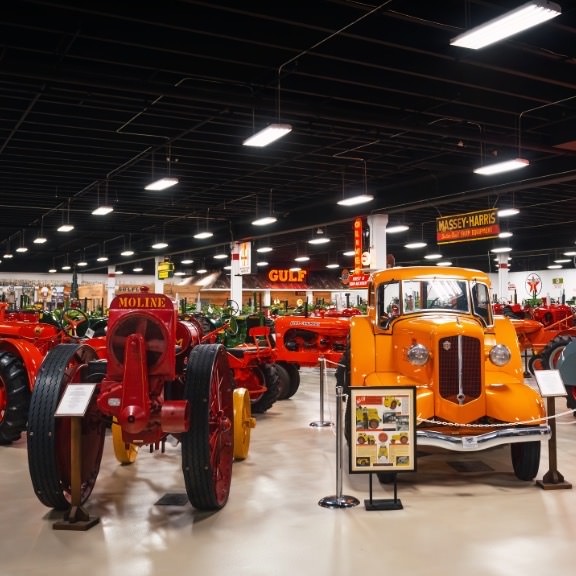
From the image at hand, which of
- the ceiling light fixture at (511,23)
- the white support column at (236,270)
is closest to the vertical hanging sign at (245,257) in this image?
the white support column at (236,270)

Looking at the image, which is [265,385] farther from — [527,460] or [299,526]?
[299,526]

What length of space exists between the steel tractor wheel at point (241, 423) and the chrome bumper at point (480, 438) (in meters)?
1.79

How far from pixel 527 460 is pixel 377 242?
35.4 feet

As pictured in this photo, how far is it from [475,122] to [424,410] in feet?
19.9

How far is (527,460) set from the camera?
18.1 feet

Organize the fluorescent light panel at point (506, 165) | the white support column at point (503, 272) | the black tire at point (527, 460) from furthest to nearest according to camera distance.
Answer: the white support column at point (503, 272) → the fluorescent light panel at point (506, 165) → the black tire at point (527, 460)

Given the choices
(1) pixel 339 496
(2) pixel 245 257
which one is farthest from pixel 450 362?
(2) pixel 245 257

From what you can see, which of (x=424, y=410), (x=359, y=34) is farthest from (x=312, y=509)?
(x=359, y=34)

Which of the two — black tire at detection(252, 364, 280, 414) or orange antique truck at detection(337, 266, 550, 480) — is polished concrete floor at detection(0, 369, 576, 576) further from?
black tire at detection(252, 364, 280, 414)

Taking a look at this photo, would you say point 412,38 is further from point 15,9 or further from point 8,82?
point 8,82

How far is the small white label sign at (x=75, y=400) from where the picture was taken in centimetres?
431

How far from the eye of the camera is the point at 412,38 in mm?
7023

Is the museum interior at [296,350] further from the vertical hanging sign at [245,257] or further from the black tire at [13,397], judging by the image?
the vertical hanging sign at [245,257]

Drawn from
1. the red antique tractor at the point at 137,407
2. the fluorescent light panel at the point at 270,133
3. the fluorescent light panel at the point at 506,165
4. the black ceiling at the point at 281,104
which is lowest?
the red antique tractor at the point at 137,407
